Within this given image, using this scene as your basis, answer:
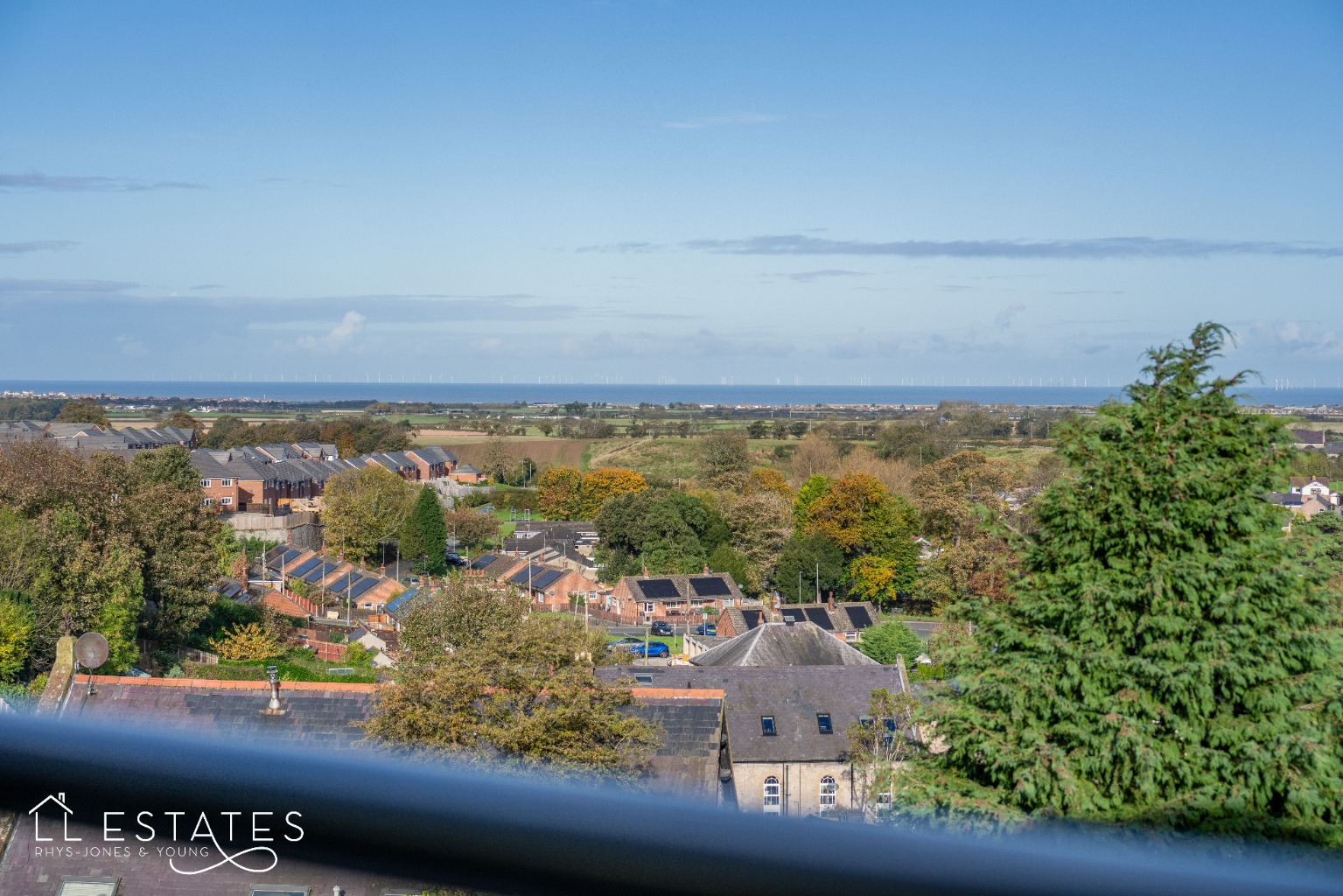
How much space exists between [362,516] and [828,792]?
2376 centimetres

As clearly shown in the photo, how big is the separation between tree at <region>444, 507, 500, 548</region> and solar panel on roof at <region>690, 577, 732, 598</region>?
1028cm

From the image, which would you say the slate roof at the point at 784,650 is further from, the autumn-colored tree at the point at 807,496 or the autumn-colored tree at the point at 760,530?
the autumn-colored tree at the point at 807,496

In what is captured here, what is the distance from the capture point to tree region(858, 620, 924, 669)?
852 inches

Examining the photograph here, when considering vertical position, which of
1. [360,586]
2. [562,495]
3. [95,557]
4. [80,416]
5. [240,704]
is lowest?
[360,586]

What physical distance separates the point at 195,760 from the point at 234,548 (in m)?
31.5

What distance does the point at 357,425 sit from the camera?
2810 inches

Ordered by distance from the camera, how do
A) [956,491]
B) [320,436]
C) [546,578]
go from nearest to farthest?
1. [546,578]
2. [956,491]
3. [320,436]

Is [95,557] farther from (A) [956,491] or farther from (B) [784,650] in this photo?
(A) [956,491]

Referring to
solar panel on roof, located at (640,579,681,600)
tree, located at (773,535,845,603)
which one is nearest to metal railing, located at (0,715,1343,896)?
solar panel on roof, located at (640,579,681,600)

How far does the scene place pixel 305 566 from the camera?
30734 millimetres

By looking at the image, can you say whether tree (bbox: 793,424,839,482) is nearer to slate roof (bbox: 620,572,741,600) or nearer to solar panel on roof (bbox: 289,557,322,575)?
slate roof (bbox: 620,572,741,600)

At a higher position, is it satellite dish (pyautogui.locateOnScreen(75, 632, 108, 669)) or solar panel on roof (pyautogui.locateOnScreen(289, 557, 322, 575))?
satellite dish (pyautogui.locateOnScreen(75, 632, 108, 669))

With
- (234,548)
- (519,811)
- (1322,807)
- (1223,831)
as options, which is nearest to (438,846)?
(519,811)

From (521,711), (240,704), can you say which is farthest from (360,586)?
(521,711)
